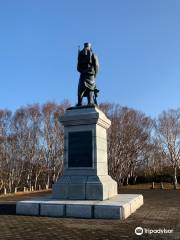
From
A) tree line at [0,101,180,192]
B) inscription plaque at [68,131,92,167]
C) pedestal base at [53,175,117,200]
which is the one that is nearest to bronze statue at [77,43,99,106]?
inscription plaque at [68,131,92,167]

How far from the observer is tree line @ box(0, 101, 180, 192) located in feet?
128

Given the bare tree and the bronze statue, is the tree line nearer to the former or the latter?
the bare tree

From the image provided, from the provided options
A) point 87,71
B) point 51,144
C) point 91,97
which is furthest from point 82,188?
point 51,144

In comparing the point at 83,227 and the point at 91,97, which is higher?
the point at 91,97

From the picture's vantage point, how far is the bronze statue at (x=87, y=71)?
44.4ft

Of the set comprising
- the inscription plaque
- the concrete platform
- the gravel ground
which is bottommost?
the gravel ground

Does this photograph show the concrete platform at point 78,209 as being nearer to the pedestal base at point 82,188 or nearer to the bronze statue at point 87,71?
the pedestal base at point 82,188

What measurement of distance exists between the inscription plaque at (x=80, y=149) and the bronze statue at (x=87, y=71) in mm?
1905

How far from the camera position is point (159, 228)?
7910 mm

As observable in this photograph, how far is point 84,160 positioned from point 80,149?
466mm

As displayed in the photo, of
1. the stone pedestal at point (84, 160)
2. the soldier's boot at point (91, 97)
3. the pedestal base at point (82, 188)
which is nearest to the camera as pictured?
the pedestal base at point (82, 188)

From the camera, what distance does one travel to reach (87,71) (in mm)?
13570

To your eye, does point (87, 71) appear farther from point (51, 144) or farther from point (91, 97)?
point (51, 144)

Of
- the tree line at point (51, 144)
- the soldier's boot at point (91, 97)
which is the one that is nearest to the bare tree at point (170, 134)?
the tree line at point (51, 144)
